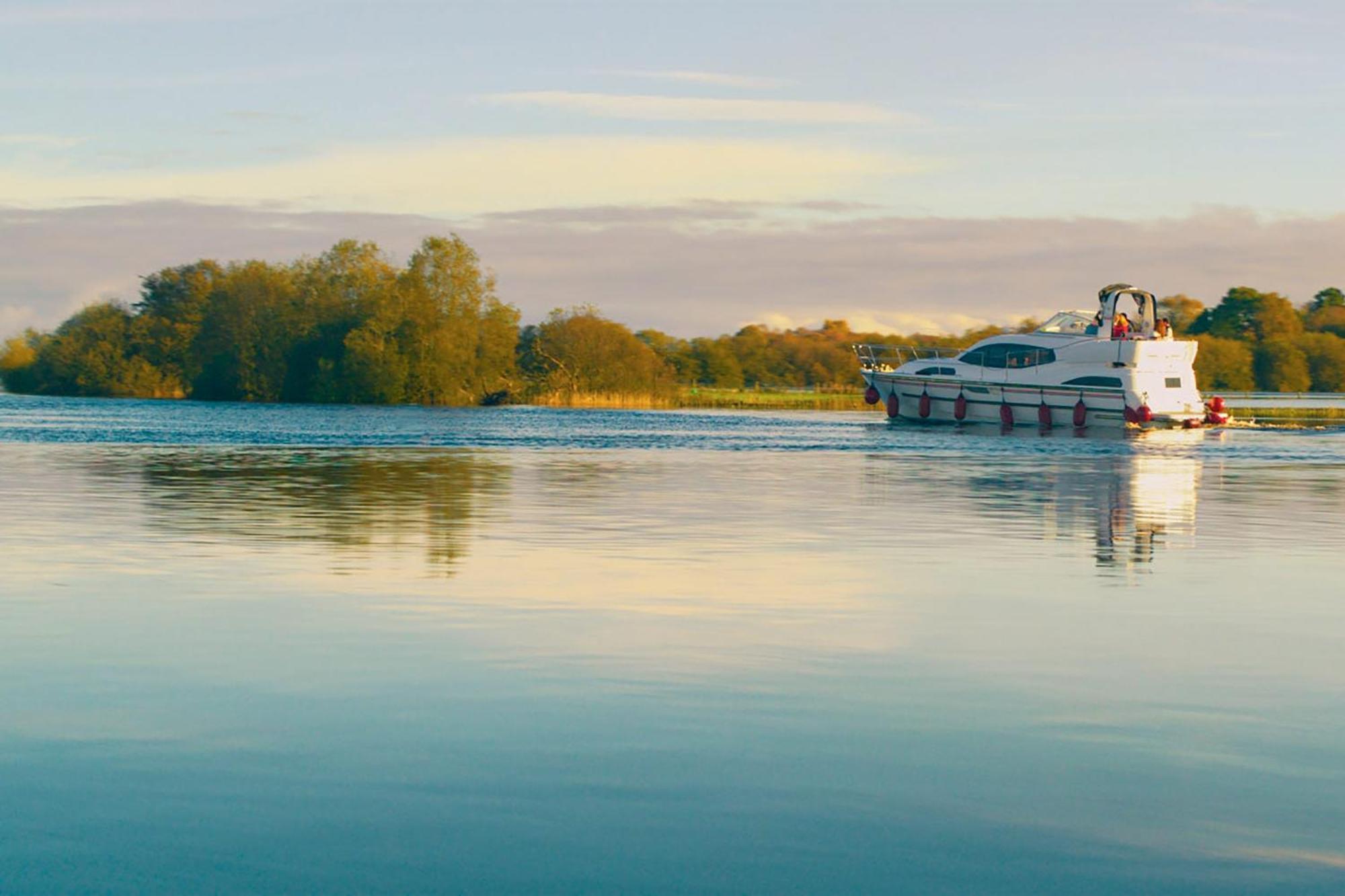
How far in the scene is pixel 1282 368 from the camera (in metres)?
171

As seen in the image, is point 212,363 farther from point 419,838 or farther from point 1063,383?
point 419,838

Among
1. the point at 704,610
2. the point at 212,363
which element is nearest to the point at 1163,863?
the point at 704,610

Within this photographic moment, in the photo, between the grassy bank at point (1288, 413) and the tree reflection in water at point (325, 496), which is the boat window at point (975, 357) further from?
the tree reflection in water at point (325, 496)

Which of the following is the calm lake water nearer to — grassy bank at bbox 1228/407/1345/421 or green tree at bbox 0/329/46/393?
grassy bank at bbox 1228/407/1345/421

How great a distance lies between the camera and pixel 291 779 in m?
8.77

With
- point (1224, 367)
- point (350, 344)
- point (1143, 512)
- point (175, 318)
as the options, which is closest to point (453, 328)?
point (350, 344)

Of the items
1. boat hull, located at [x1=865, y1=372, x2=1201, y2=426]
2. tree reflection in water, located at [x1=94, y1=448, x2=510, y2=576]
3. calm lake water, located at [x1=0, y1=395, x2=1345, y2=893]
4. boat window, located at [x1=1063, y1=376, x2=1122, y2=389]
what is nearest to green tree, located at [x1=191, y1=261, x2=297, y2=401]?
boat hull, located at [x1=865, y1=372, x2=1201, y2=426]

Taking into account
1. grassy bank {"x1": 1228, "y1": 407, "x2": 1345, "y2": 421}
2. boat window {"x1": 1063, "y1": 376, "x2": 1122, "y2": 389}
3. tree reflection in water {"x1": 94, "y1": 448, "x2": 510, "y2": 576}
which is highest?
boat window {"x1": 1063, "y1": 376, "x2": 1122, "y2": 389}

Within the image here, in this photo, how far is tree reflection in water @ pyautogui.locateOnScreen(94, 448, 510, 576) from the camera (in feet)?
72.6

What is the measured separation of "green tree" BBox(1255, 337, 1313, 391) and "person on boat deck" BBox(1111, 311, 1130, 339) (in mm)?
98919

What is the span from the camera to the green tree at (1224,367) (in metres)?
162

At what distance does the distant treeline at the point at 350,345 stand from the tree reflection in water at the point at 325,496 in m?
74.6

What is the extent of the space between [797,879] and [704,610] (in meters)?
8.07

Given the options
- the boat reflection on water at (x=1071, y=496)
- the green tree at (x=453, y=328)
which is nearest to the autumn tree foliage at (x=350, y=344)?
the green tree at (x=453, y=328)
